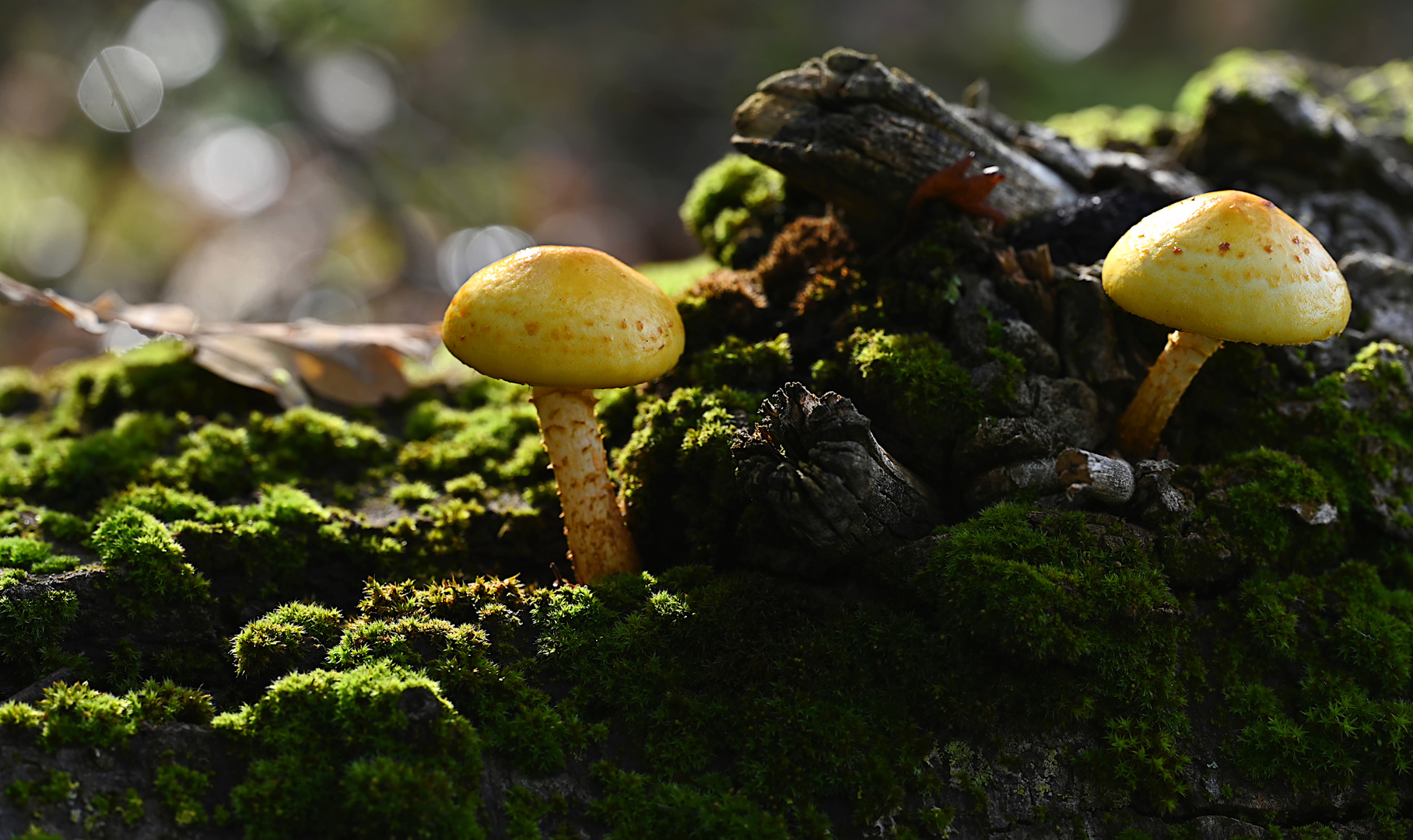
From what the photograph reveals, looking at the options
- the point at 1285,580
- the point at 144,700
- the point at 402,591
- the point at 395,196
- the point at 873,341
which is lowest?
the point at 1285,580

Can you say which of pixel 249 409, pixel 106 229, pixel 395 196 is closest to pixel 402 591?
pixel 249 409

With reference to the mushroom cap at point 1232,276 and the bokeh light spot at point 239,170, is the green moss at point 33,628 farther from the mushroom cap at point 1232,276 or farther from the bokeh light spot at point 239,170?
the bokeh light spot at point 239,170

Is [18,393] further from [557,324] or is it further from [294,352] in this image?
[557,324]

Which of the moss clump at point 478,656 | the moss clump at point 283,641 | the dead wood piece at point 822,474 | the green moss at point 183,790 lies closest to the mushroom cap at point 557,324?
the dead wood piece at point 822,474

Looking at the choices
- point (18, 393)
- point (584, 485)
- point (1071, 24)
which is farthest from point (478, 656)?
point (1071, 24)

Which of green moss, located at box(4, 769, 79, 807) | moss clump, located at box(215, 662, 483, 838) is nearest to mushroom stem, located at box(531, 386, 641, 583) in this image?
moss clump, located at box(215, 662, 483, 838)

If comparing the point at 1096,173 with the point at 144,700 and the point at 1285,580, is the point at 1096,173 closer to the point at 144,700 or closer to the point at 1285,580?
the point at 1285,580
